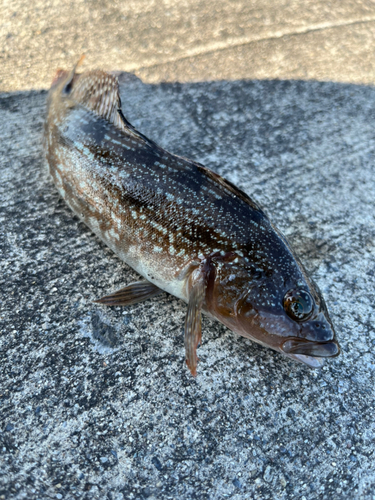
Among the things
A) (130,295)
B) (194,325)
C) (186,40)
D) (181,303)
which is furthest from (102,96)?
(186,40)

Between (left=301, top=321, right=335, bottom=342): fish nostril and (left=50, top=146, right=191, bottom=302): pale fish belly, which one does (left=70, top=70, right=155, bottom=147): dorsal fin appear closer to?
(left=50, top=146, right=191, bottom=302): pale fish belly

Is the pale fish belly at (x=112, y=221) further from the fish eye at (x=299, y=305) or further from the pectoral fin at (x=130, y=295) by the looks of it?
the fish eye at (x=299, y=305)

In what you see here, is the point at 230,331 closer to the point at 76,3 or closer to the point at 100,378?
the point at 100,378

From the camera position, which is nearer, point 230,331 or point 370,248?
point 230,331

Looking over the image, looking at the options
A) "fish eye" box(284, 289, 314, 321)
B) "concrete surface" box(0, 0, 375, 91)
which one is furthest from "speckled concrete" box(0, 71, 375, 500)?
"concrete surface" box(0, 0, 375, 91)

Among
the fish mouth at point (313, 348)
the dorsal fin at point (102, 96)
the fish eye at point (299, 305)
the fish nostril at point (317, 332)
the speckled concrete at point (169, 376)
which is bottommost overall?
the speckled concrete at point (169, 376)

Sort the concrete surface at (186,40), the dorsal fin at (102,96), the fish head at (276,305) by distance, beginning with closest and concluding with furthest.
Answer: the fish head at (276,305) < the dorsal fin at (102,96) < the concrete surface at (186,40)

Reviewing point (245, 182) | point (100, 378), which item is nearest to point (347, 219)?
point (245, 182)

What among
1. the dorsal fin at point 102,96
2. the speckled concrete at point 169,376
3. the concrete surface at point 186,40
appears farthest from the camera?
the concrete surface at point 186,40

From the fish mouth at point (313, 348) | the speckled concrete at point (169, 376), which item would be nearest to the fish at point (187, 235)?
the fish mouth at point (313, 348)
